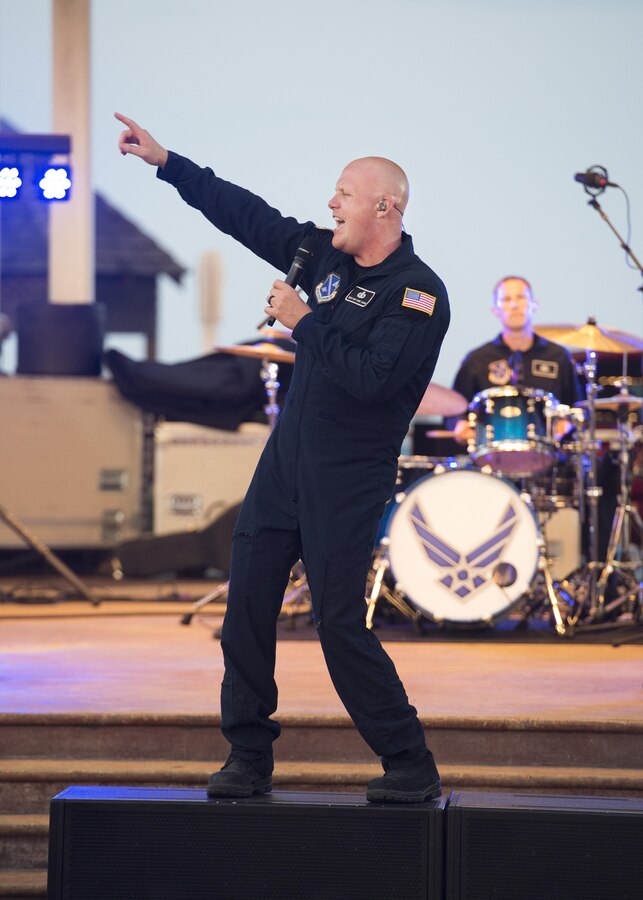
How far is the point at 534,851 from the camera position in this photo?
2768mm

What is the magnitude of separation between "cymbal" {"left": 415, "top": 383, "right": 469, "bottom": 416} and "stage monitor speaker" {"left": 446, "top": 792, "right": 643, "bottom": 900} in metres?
3.49

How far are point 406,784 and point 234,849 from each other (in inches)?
16.9

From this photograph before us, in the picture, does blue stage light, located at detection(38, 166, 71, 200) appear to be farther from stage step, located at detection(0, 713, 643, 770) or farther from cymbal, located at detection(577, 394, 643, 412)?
stage step, located at detection(0, 713, 643, 770)

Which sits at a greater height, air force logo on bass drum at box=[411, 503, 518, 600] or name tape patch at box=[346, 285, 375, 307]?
name tape patch at box=[346, 285, 375, 307]

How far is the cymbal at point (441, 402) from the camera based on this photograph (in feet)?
20.2

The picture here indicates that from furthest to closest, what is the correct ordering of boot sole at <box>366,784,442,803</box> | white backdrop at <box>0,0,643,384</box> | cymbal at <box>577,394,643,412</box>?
white backdrop at <box>0,0,643,384</box>, cymbal at <box>577,394,643,412</box>, boot sole at <box>366,784,442,803</box>

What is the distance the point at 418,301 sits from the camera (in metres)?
3.01

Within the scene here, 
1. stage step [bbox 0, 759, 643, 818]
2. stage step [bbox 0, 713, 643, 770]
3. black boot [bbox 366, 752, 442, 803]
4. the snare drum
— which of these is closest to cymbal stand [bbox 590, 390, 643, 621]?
the snare drum

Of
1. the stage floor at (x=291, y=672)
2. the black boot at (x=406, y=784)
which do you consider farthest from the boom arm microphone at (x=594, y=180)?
the black boot at (x=406, y=784)

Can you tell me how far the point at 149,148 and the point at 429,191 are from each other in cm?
580

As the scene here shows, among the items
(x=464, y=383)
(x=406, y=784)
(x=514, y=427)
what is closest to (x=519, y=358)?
(x=464, y=383)

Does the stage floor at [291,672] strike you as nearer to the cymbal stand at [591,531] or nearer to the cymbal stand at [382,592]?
the cymbal stand at [382,592]

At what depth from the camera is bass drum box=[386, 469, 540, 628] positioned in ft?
20.4

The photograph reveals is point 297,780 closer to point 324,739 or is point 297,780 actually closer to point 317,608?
point 324,739
